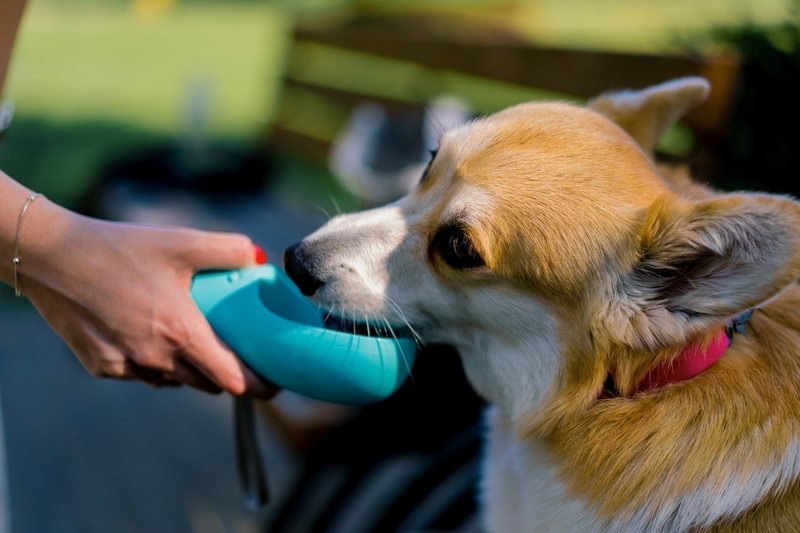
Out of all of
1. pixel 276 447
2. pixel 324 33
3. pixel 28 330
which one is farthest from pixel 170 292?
pixel 324 33

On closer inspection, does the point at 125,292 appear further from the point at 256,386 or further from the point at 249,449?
the point at 249,449

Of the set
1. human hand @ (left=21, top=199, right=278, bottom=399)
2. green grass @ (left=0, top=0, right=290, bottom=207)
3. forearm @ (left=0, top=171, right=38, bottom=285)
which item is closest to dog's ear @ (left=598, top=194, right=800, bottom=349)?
human hand @ (left=21, top=199, right=278, bottom=399)

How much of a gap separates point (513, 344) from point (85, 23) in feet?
46.6

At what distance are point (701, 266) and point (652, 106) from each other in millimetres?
606

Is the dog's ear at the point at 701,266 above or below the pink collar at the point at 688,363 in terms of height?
above

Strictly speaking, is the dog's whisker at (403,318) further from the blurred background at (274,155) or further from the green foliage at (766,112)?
the green foliage at (766,112)

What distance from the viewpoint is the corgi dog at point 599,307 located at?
54.9 inches

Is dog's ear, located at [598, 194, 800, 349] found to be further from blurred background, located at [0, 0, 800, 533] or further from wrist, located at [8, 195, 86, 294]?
wrist, located at [8, 195, 86, 294]

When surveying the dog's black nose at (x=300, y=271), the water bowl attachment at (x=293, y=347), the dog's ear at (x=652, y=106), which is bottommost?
the water bowl attachment at (x=293, y=347)

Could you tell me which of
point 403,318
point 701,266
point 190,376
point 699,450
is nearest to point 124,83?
point 190,376

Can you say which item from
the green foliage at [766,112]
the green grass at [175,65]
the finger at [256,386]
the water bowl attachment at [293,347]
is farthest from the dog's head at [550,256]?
the green grass at [175,65]

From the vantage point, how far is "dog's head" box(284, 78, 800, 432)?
4.77 ft

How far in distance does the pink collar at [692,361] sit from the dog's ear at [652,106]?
61cm

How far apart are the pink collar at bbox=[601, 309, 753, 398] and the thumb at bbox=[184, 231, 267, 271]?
36.7 inches
